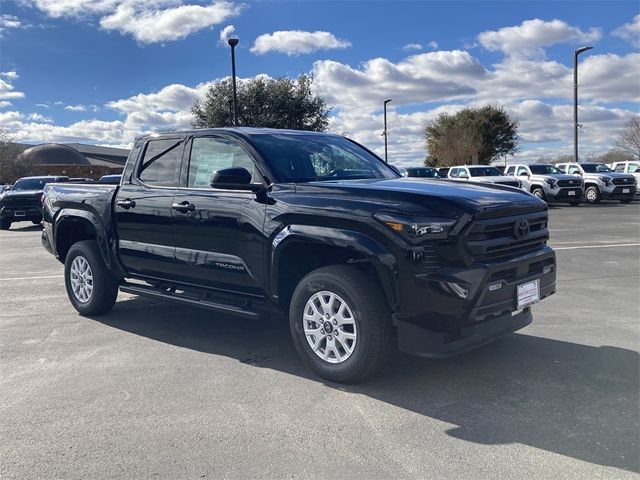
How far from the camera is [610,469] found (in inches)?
118

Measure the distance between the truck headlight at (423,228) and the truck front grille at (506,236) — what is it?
17 centimetres

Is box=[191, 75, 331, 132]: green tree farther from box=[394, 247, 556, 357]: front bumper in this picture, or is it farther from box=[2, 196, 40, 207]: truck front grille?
box=[394, 247, 556, 357]: front bumper

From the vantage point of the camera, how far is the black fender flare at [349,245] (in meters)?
3.87

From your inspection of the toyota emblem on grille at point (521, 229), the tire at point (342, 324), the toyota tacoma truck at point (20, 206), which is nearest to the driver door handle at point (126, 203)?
the tire at point (342, 324)

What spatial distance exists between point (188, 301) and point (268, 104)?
27568mm

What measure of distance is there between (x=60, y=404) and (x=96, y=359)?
959mm

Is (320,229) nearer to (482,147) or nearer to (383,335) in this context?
(383,335)

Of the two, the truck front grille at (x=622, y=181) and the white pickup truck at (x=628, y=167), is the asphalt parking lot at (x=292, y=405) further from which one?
the white pickup truck at (x=628, y=167)

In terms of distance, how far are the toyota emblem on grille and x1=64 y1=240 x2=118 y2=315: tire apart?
4185 millimetres

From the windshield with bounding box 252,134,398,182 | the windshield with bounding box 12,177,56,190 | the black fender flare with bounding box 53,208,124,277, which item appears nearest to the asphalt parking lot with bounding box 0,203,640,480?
the black fender flare with bounding box 53,208,124,277

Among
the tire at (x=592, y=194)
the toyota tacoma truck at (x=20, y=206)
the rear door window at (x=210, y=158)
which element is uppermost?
the rear door window at (x=210, y=158)

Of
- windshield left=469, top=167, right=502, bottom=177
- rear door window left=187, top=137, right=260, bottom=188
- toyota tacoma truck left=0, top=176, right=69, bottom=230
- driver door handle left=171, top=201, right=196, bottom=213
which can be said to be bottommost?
toyota tacoma truck left=0, top=176, right=69, bottom=230

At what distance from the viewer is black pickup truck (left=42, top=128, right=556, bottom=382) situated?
3830mm

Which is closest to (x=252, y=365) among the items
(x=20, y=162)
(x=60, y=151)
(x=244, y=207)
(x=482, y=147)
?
(x=244, y=207)
